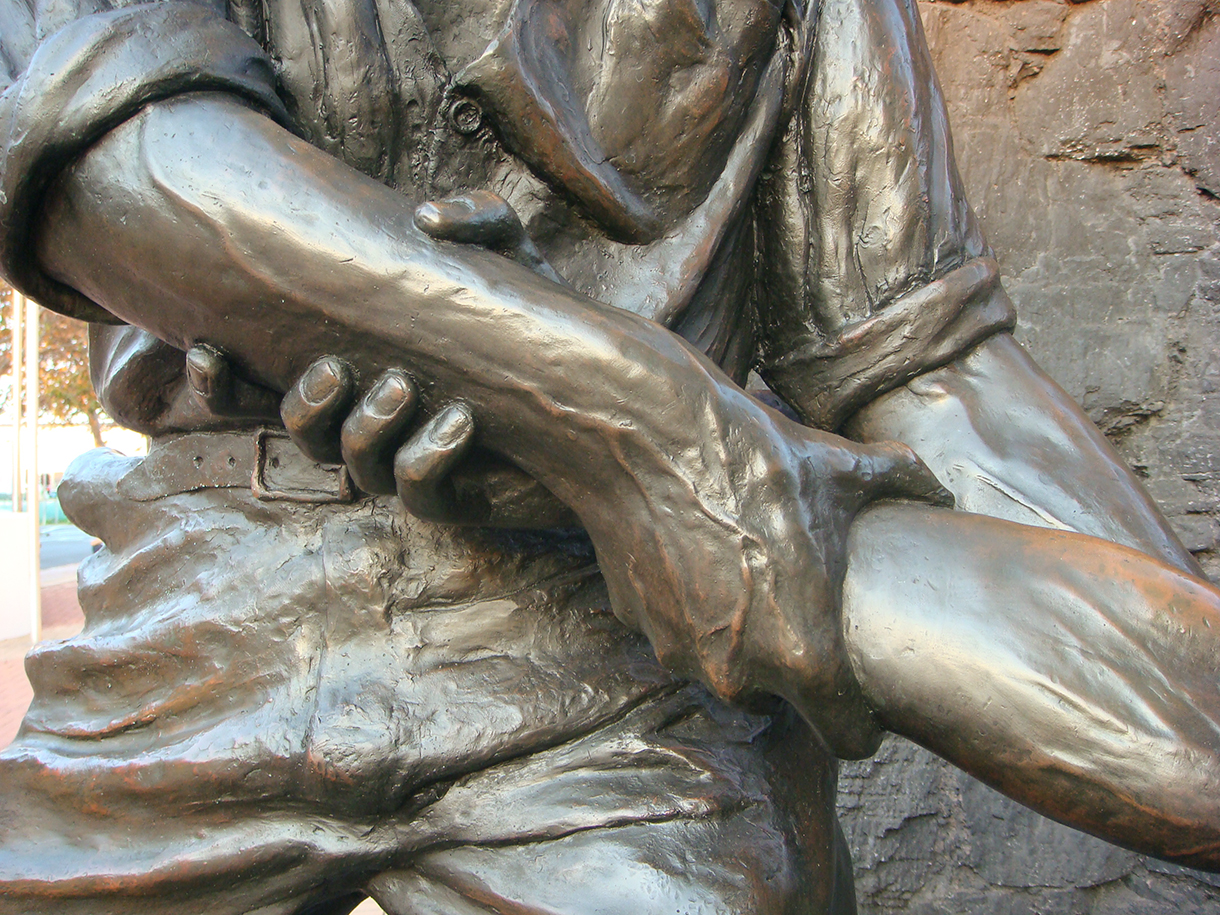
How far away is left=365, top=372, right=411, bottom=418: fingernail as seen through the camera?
753 millimetres

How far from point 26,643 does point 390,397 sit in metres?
6.91

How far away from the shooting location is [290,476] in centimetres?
98

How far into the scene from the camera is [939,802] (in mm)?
2018

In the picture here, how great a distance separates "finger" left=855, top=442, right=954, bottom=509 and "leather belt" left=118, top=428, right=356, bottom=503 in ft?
1.74

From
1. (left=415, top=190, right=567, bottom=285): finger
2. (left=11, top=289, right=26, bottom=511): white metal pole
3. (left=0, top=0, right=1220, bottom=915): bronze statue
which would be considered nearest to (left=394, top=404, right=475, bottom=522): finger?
(left=0, top=0, right=1220, bottom=915): bronze statue

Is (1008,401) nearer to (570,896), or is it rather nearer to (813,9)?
(813,9)

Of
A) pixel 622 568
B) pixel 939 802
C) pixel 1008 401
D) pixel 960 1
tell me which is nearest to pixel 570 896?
pixel 622 568

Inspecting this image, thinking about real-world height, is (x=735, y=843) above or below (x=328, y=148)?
below

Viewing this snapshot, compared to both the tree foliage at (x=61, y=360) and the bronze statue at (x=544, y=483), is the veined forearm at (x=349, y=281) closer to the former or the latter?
the bronze statue at (x=544, y=483)

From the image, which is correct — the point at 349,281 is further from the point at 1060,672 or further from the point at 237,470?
the point at 1060,672

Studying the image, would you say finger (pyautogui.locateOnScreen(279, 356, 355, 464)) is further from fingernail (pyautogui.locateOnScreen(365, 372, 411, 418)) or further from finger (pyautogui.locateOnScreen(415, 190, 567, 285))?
finger (pyautogui.locateOnScreen(415, 190, 567, 285))

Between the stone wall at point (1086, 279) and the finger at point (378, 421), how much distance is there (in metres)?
1.64

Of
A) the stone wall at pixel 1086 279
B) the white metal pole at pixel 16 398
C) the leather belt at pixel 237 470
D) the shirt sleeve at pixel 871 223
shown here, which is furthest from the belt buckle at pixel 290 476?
the white metal pole at pixel 16 398

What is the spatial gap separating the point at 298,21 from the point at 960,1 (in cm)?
166
